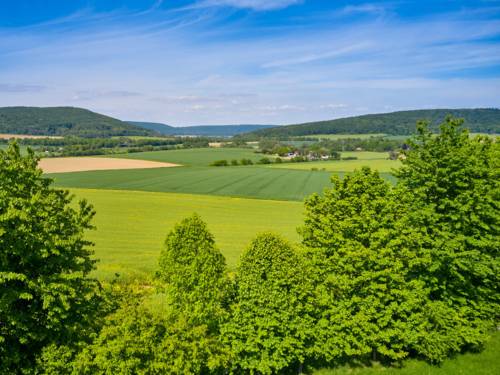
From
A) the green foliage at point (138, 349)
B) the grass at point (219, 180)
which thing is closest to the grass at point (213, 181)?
the grass at point (219, 180)

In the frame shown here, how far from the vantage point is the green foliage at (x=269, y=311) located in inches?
747

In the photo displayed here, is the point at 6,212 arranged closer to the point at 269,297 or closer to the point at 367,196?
the point at 269,297

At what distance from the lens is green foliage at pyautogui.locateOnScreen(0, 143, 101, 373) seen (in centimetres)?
1564

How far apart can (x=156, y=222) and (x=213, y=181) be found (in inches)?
1652

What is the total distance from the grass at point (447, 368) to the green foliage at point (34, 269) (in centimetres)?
1385

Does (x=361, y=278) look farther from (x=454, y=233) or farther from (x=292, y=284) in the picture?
(x=454, y=233)

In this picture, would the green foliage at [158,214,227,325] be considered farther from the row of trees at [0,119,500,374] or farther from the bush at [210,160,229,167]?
the bush at [210,160,229,167]

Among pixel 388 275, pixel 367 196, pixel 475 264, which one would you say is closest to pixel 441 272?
pixel 475 264

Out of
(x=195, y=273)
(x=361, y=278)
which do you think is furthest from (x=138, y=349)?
(x=361, y=278)

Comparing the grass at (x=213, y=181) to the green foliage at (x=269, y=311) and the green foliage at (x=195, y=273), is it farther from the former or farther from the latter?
the green foliage at (x=269, y=311)

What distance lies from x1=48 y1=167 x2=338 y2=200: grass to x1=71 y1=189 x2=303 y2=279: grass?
5835 mm

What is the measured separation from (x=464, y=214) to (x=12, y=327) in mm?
25107

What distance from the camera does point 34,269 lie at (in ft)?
55.9

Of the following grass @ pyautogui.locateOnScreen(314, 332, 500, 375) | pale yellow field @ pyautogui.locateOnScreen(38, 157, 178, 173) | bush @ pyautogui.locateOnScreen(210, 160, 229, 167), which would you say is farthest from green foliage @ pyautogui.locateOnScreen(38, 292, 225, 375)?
bush @ pyautogui.locateOnScreen(210, 160, 229, 167)
